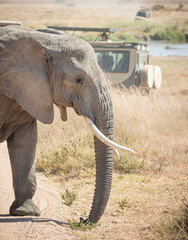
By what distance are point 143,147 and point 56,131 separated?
1.51 meters

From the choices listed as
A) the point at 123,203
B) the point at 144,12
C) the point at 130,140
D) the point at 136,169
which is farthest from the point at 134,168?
the point at 144,12

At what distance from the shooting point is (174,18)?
1296 inches

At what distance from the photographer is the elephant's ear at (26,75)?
3.79 metres

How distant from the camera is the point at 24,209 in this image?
4367 millimetres

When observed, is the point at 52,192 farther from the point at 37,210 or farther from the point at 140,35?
the point at 140,35

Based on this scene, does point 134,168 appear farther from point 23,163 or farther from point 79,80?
point 79,80

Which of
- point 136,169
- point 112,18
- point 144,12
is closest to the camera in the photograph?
point 136,169

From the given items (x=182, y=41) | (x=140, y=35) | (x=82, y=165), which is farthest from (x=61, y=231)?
(x=140, y=35)

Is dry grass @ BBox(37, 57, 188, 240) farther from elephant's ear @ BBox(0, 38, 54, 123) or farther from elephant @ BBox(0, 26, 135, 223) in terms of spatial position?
elephant's ear @ BBox(0, 38, 54, 123)

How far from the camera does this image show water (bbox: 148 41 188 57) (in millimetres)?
26928

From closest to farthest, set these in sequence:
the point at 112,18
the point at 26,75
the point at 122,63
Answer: the point at 26,75 < the point at 122,63 < the point at 112,18

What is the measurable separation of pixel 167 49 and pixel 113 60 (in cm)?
1547

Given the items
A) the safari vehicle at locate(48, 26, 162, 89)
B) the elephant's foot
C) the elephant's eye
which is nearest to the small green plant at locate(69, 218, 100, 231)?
the elephant's foot

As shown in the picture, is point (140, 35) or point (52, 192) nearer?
point (52, 192)
